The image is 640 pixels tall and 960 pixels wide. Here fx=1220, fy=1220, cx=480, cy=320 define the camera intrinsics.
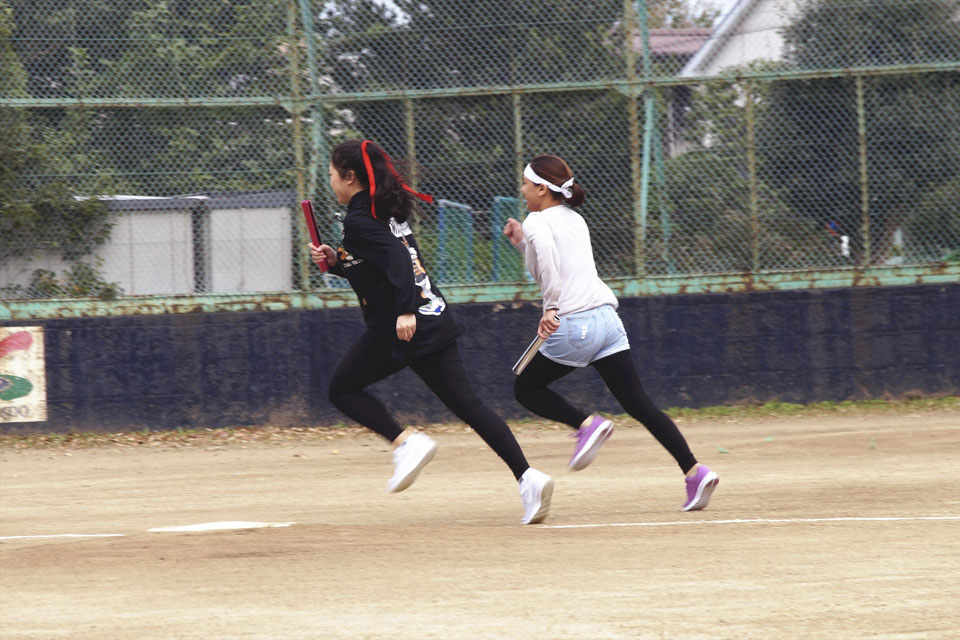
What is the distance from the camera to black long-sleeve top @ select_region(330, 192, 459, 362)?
18.2ft

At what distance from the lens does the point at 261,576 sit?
4766 millimetres

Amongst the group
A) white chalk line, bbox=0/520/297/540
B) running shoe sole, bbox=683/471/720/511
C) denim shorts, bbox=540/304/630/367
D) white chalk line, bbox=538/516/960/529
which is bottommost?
white chalk line, bbox=0/520/297/540

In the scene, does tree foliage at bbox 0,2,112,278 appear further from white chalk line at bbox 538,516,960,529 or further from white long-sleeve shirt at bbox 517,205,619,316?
white chalk line at bbox 538,516,960,529

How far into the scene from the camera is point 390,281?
5535mm

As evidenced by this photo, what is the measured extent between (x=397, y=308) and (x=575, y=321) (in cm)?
92

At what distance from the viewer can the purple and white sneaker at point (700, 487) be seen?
19.8ft

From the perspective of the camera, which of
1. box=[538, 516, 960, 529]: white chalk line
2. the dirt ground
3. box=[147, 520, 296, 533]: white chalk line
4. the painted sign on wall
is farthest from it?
the painted sign on wall

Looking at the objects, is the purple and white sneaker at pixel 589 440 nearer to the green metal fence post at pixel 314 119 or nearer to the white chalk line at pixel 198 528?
the white chalk line at pixel 198 528

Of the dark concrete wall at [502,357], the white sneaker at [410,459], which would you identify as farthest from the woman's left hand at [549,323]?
the dark concrete wall at [502,357]

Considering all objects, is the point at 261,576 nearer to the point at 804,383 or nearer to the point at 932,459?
the point at 932,459

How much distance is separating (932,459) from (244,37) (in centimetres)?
661

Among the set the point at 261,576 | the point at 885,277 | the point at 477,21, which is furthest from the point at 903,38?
the point at 261,576

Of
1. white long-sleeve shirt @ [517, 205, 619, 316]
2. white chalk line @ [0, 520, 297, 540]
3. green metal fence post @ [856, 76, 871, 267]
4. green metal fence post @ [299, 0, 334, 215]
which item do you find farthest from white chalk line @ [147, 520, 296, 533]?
green metal fence post @ [856, 76, 871, 267]

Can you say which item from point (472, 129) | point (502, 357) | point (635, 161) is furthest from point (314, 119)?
point (635, 161)
